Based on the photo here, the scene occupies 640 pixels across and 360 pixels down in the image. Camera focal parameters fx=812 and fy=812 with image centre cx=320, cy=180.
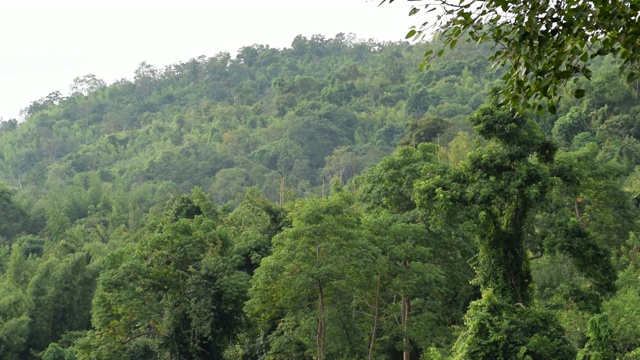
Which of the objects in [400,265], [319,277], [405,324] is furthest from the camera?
[400,265]

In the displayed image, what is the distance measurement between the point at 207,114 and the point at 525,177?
54.5 m

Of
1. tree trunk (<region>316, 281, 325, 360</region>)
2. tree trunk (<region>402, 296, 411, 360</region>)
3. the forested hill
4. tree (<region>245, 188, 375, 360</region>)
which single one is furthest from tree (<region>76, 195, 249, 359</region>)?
the forested hill

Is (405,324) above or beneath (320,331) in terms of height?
beneath

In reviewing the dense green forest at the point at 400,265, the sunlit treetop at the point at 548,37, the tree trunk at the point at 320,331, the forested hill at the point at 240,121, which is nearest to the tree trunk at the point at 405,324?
the dense green forest at the point at 400,265

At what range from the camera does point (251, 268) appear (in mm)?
20594

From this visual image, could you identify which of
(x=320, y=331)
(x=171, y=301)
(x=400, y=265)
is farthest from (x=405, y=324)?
(x=171, y=301)

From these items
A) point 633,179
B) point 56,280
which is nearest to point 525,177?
point 633,179

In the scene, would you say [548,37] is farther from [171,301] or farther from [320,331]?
[171,301]

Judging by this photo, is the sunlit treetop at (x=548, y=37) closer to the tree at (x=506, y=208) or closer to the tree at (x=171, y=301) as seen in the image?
the tree at (x=506, y=208)

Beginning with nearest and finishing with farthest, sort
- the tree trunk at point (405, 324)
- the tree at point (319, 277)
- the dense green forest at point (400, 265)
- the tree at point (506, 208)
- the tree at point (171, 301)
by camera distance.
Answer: the tree at point (506, 208) → the dense green forest at point (400, 265) → the tree at point (319, 277) → the tree trunk at point (405, 324) → the tree at point (171, 301)

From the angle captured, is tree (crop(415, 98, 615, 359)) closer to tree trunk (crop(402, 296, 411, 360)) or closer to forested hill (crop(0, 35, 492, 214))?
tree trunk (crop(402, 296, 411, 360))

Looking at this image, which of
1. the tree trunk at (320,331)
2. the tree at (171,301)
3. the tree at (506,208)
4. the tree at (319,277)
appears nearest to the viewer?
the tree at (506,208)

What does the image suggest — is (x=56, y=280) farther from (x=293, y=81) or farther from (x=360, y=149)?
(x=293, y=81)

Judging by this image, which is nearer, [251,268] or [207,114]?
[251,268]
